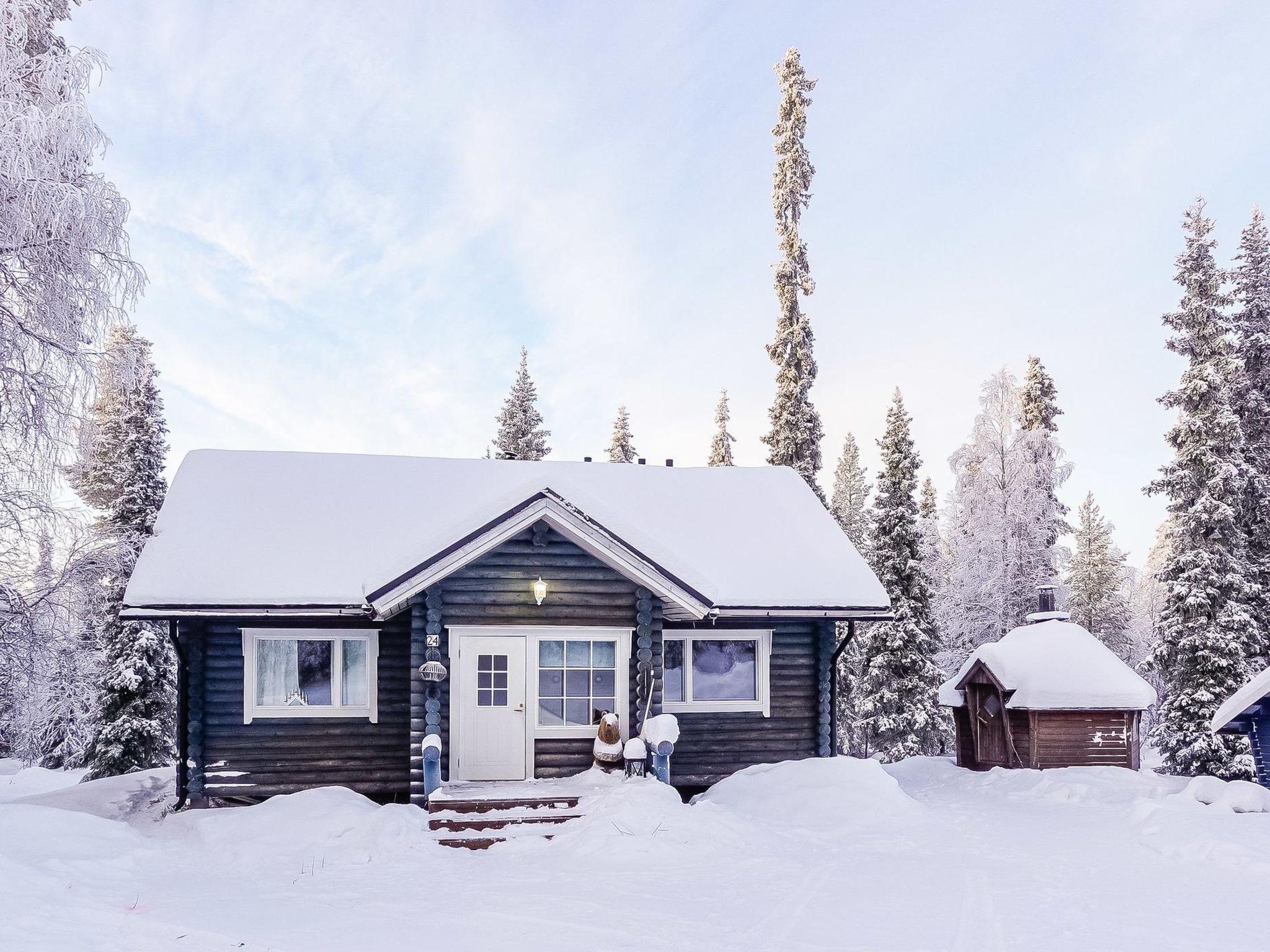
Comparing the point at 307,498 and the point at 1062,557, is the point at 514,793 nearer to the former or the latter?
the point at 307,498

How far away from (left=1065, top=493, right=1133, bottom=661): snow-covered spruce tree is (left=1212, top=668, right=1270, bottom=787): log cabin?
51.2ft

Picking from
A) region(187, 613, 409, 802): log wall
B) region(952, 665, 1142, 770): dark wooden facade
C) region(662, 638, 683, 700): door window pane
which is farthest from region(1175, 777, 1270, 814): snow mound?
region(187, 613, 409, 802): log wall

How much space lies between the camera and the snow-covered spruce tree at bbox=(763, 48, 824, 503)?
2567cm

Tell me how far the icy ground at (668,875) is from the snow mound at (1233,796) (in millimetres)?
53

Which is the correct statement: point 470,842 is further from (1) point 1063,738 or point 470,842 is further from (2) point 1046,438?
(2) point 1046,438

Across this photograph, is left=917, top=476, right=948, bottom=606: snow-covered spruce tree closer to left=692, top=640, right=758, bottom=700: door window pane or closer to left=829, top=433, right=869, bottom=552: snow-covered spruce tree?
left=829, top=433, right=869, bottom=552: snow-covered spruce tree

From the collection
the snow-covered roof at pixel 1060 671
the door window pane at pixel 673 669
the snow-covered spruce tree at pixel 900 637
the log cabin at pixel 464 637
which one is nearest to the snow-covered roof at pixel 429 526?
the log cabin at pixel 464 637

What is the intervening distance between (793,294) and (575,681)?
1703 centimetres

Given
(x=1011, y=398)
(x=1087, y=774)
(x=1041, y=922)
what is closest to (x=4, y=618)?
(x=1041, y=922)

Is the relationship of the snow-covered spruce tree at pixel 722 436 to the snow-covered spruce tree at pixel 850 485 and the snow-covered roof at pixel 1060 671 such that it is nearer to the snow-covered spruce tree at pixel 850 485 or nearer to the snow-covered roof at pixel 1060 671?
the snow-covered spruce tree at pixel 850 485

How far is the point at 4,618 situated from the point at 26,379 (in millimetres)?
2823

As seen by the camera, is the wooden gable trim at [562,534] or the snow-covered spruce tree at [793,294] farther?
the snow-covered spruce tree at [793,294]

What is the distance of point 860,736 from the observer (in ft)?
88.3

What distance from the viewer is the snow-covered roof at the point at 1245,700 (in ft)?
49.5
